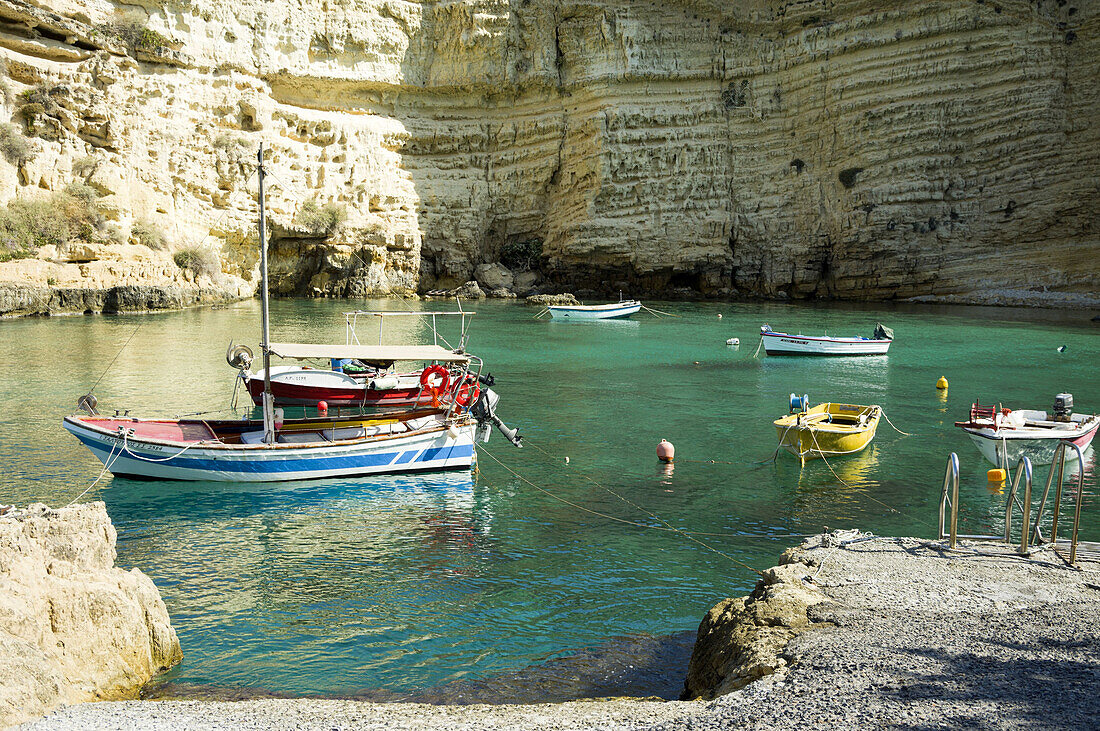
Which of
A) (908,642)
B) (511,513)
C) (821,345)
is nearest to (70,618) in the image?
(908,642)

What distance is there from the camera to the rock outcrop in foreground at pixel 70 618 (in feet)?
21.2

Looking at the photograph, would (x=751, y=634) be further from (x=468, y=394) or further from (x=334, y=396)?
(x=334, y=396)

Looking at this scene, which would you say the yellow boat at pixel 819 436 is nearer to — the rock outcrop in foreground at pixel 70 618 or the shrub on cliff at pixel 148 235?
the rock outcrop in foreground at pixel 70 618

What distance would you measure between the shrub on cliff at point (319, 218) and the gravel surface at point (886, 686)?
164 ft

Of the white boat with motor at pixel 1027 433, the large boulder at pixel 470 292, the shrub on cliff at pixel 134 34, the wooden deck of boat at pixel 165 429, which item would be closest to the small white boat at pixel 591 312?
the large boulder at pixel 470 292

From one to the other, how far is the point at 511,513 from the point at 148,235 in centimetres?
3854

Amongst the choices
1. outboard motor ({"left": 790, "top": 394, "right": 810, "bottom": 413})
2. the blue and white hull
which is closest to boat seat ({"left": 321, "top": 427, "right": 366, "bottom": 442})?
the blue and white hull

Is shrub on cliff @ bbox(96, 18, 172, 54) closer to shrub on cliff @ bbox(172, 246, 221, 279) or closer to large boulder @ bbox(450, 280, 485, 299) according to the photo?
shrub on cliff @ bbox(172, 246, 221, 279)

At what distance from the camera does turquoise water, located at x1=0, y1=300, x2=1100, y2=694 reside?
30.5 ft

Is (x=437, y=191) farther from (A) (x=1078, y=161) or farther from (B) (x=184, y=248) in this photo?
(A) (x=1078, y=161)

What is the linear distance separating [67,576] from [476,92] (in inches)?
2197

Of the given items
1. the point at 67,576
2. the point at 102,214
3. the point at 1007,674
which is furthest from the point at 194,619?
the point at 102,214

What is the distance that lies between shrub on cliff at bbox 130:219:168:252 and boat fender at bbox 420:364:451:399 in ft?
98.1

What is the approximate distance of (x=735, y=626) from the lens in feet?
24.9
